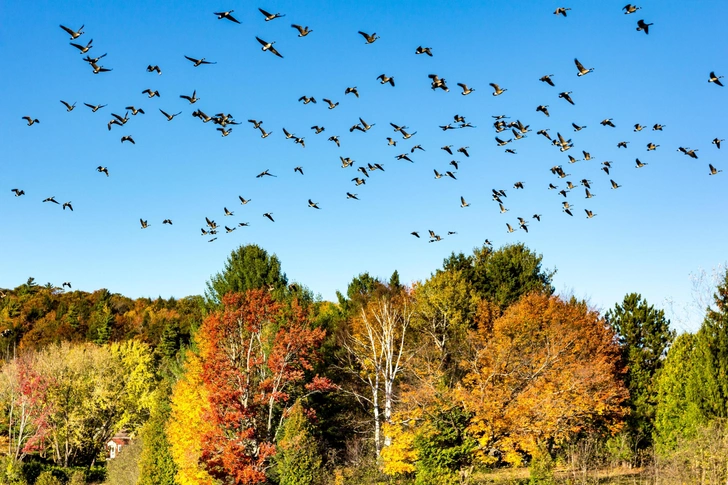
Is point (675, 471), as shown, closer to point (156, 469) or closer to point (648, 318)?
point (648, 318)

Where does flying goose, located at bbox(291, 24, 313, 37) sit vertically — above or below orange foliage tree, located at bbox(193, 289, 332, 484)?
above

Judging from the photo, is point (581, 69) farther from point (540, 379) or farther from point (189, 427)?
point (189, 427)

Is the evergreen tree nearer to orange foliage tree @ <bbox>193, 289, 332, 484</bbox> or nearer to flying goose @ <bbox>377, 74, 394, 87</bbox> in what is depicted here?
orange foliage tree @ <bbox>193, 289, 332, 484</bbox>

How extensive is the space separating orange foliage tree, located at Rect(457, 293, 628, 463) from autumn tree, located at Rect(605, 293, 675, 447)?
31.7 inches

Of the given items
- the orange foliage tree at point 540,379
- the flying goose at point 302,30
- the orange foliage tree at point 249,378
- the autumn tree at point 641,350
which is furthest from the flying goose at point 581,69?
the autumn tree at point 641,350

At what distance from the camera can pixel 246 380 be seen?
27000 millimetres

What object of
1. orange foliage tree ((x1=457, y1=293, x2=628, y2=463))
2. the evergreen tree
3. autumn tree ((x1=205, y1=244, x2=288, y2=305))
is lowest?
the evergreen tree

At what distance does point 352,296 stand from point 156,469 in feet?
79.2

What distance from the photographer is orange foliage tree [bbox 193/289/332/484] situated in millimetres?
24578

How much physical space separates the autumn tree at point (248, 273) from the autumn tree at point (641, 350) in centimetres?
2097

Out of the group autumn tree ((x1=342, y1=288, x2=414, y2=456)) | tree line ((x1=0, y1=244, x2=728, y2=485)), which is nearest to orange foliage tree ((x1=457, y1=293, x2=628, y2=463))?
tree line ((x1=0, y1=244, x2=728, y2=485))

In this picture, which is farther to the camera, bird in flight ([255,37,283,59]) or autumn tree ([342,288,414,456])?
autumn tree ([342,288,414,456])

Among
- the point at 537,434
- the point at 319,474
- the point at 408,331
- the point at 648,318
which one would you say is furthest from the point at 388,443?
the point at 648,318

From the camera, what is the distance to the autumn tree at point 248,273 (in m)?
37.7
